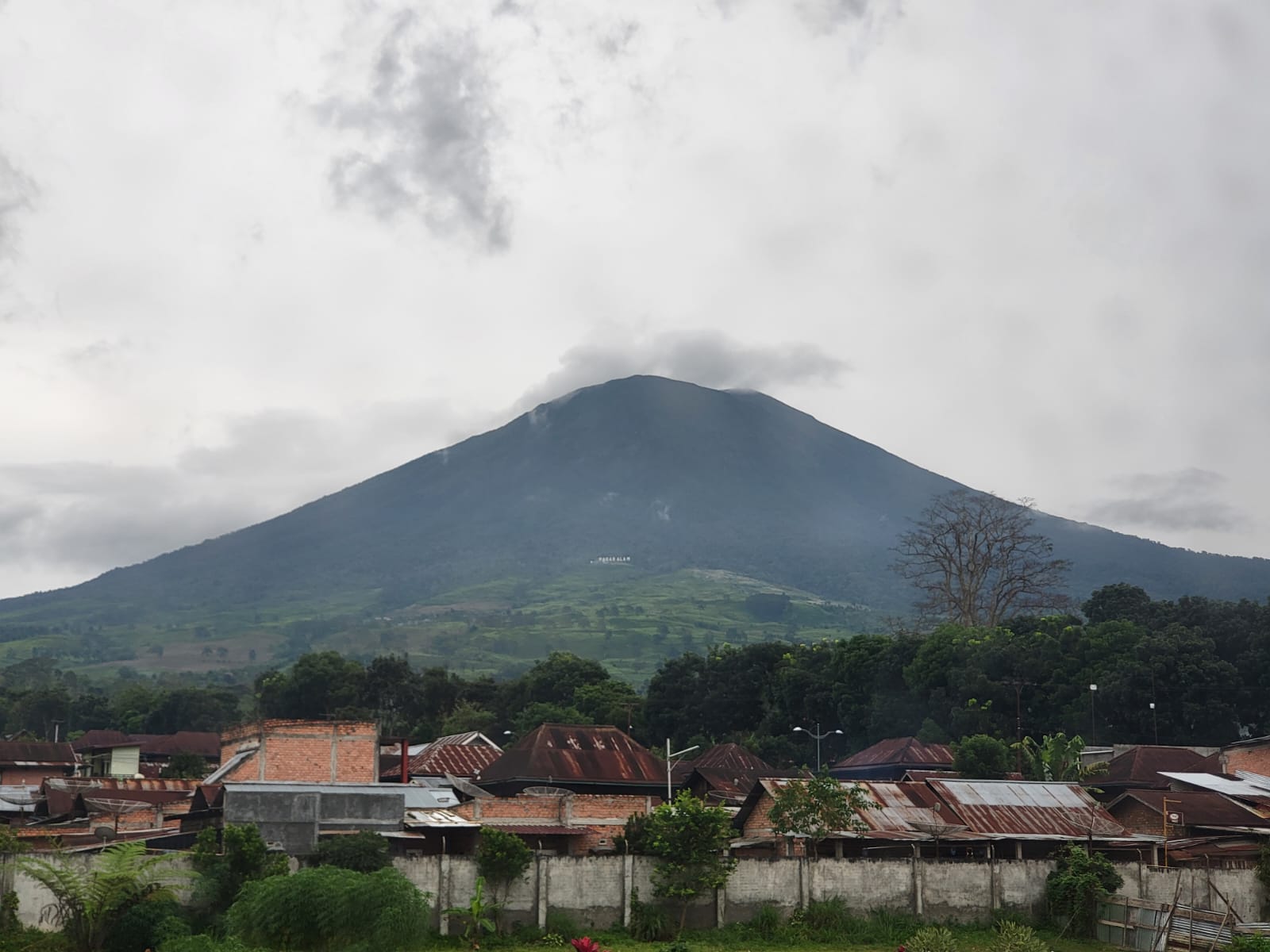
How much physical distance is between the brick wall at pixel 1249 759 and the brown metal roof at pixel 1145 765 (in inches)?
46.9

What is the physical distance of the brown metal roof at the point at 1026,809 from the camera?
35.8 meters

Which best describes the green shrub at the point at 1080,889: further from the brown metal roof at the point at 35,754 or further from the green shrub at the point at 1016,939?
the brown metal roof at the point at 35,754

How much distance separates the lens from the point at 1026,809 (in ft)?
121

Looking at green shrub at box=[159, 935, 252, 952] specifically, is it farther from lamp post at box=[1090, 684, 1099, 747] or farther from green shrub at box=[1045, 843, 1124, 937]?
lamp post at box=[1090, 684, 1099, 747]

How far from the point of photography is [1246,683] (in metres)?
61.5

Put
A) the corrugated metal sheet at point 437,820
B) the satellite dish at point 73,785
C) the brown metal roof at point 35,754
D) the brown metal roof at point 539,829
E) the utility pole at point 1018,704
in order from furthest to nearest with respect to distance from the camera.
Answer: the brown metal roof at point 35,754 < the utility pole at point 1018,704 < the satellite dish at point 73,785 < the brown metal roof at point 539,829 < the corrugated metal sheet at point 437,820

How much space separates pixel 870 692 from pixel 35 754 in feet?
131

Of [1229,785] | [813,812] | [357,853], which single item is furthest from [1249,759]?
[357,853]

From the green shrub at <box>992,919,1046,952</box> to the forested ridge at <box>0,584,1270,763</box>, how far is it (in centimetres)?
3190

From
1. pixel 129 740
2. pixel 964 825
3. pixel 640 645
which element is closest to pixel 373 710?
pixel 129 740

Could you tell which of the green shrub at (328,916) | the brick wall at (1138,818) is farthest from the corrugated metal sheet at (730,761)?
the green shrub at (328,916)

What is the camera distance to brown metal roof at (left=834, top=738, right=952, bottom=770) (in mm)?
53906

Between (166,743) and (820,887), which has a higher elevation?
(166,743)

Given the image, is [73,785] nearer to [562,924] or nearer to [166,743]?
[562,924]
